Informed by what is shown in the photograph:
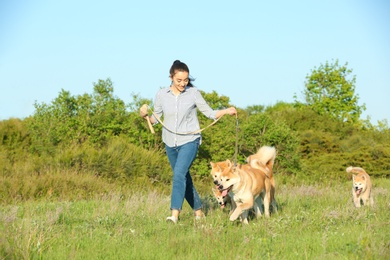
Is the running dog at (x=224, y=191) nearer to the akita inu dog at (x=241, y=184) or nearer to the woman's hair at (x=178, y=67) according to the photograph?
the akita inu dog at (x=241, y=184)

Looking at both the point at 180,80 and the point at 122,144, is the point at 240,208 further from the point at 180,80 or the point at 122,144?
the point at 122,144

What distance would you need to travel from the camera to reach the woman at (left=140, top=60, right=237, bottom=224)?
814 cm

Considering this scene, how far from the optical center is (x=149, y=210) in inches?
350

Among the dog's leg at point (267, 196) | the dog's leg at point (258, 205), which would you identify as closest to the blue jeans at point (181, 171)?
the dog's leg at point (258, 205)

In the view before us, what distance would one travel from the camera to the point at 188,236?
264 inches

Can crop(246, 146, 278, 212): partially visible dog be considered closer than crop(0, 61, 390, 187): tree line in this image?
Yes

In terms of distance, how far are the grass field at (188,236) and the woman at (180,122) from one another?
0.57 m

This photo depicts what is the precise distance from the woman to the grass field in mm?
571

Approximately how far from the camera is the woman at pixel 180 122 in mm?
8141

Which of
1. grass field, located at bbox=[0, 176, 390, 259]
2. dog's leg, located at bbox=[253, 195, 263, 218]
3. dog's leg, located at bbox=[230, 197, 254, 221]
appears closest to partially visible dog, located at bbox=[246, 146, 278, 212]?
dog's leg, located at bbox=[253, 195, 263, 218]

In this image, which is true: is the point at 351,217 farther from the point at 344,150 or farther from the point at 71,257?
the point at 344,150

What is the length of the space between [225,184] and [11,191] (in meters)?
7.06

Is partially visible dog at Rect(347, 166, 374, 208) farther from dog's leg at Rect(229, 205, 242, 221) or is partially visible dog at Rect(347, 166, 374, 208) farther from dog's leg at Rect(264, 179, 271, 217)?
dog's leg at Rect(229, 205, 242, 221)

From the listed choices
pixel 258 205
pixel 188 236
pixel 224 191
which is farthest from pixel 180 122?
pixel 258 205
